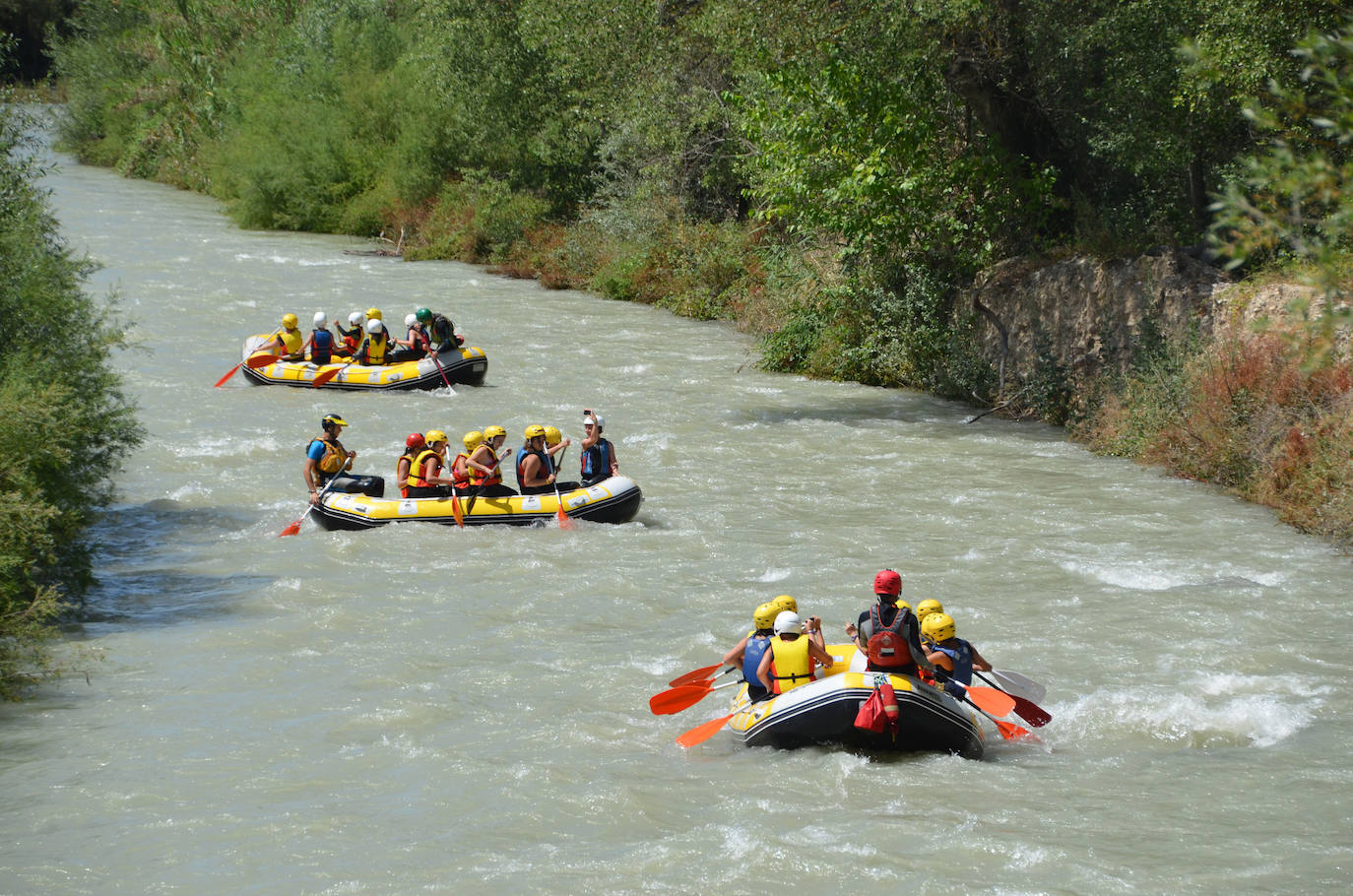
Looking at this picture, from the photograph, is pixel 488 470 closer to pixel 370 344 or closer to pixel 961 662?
pixel 961 662

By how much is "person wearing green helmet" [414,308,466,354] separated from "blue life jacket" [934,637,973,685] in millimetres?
12859

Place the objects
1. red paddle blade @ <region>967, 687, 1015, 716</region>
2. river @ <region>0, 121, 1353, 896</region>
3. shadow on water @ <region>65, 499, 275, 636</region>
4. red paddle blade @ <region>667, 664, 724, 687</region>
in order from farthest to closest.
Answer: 1. shadow on water @ <region>65, 499, 275, 636</region>
2. red paddle blade @ <region>667, 664, 724, 687</region>
3. red paddle blade @ <region>967, 687, 1015, 716</region>
4. river @ <region>0, 121, 1353, 896</region>

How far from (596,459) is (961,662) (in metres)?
6.01

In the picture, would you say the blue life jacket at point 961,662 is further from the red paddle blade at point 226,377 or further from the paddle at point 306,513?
the red paddle blade at point 226,377

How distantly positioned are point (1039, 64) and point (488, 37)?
52.3 feet

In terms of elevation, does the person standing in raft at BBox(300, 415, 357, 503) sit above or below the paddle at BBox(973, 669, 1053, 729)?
above

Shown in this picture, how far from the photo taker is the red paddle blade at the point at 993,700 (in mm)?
8789

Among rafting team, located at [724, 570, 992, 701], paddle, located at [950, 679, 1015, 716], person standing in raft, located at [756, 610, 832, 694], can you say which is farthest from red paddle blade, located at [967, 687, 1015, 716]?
person standing in raft, located at [756, 610, 832, 694]

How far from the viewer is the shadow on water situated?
37.8 feet

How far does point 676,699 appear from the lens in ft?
30.0

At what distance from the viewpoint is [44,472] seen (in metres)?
11.7

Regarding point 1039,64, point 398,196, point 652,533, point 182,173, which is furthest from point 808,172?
point 182,173

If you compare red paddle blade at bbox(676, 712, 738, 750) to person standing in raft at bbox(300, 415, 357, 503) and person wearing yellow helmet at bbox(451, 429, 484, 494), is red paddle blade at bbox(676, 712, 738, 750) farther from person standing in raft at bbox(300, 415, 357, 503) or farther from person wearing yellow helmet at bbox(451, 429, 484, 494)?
person standing in raft at bbox(300, 415, 357, 503)

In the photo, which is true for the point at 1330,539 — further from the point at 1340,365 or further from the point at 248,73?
the point at 248,73
